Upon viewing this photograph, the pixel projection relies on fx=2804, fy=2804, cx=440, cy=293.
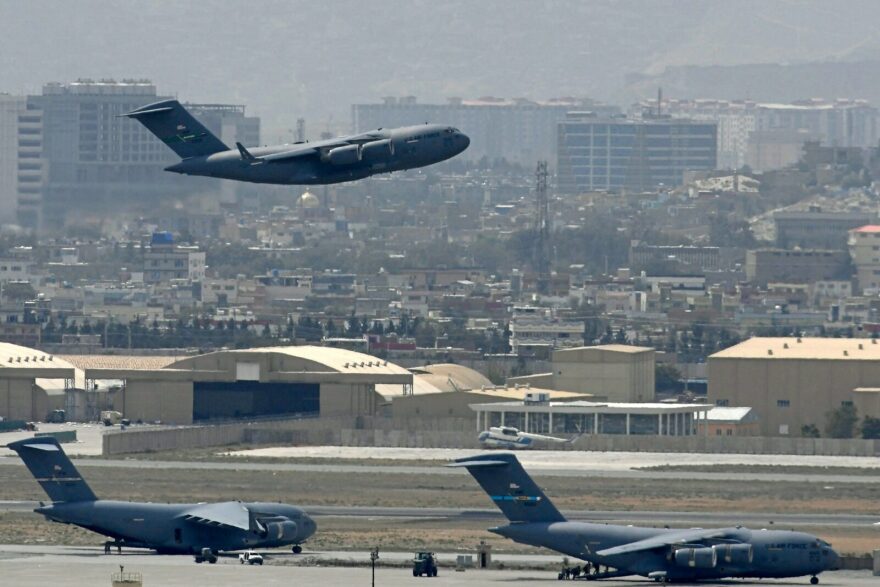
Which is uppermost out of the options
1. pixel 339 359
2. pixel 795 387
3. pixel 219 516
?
pixel 339 359

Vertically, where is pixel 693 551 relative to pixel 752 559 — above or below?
above

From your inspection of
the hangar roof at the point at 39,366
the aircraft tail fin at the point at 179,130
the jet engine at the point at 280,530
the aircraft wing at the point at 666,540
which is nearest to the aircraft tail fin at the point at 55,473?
the jet engine at the point at 280,530

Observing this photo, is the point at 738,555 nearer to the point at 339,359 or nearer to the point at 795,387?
the point at 795,387

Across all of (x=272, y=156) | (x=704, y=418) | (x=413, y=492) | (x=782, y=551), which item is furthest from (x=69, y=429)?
(x=782, y=551)

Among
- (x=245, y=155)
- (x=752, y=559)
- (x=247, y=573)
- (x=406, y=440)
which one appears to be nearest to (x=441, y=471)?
(x=406, y=440)

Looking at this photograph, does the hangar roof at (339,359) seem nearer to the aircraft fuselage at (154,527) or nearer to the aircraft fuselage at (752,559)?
the aircraft fuselage at (154,527)

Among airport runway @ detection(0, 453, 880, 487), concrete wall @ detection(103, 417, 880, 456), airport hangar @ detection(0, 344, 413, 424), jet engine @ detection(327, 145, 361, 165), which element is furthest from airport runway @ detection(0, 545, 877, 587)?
airport hangar @ detection(0, 344, 413, 424)

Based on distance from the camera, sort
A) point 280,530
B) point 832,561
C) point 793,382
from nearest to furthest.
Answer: point 832,561 → point 280,530 → point 793,382
